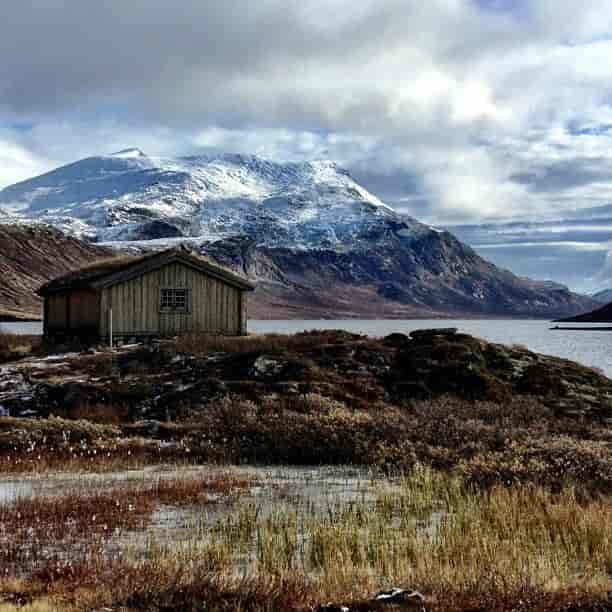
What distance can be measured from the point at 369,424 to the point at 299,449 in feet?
7.03

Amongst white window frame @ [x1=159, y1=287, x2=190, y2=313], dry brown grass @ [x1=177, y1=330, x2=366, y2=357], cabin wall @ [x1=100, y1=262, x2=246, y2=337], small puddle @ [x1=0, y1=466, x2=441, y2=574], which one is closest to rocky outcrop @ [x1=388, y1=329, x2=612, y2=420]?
dry brown grass @ [x1=177, y1=330, x2=366, y2=357]

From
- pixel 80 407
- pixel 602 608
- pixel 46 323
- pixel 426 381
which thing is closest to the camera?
pixel 602 608

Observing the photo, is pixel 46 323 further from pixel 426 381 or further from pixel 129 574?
pixel 129 574

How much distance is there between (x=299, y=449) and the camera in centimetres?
1936

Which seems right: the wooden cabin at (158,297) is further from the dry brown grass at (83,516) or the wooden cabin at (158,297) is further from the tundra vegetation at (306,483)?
the dry brown grass at (83,516)

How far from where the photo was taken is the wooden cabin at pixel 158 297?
40.1m

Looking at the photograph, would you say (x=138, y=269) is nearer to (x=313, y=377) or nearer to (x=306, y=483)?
(x=313, y=377)

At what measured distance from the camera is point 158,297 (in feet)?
135

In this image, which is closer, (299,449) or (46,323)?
(299,449)

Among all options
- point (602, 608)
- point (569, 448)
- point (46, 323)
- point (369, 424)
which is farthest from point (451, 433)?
point (46, 323)

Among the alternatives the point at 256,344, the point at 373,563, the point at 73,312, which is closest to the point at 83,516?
the point at 373,563

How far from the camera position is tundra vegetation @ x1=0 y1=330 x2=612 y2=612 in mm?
9250

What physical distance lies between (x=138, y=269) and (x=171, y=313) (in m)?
2.79

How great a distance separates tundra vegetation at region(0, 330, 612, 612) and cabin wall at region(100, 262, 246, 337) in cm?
792
